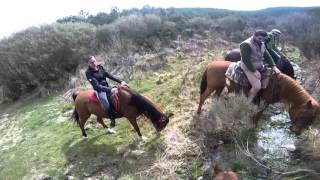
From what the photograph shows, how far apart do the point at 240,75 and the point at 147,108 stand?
190cm

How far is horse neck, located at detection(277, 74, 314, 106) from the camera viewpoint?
6.93 m

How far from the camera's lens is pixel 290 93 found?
719 centimetres

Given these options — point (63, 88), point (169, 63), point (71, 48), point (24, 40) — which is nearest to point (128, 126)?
point (169, 63)

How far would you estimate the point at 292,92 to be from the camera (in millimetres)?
7145

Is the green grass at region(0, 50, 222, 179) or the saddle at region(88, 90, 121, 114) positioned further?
the saddle at region(88, 90, 121, 114)

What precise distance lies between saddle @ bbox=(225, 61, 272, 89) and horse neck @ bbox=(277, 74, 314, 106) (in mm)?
237

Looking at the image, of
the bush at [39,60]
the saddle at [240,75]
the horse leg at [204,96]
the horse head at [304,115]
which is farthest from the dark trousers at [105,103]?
the bush at [39,60]

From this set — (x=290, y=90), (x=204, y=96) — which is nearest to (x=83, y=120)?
(x=204, y=96)

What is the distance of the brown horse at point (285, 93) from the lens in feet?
21.7

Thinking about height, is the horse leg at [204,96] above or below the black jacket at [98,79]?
below

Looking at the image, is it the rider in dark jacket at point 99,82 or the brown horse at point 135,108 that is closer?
the brown horse at point 135,108

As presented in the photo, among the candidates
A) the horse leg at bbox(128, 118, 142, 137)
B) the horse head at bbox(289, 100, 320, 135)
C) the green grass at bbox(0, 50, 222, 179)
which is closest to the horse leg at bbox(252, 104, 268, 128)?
the horse head at bbox(289, 100, 320, 135)

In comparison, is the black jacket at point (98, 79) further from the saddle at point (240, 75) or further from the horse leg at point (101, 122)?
the saddle at point (240, 75)

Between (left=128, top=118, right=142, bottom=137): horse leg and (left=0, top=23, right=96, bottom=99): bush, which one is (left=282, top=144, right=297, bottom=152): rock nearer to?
(left=128, top=118, right=142, bottom=137): horse leg
